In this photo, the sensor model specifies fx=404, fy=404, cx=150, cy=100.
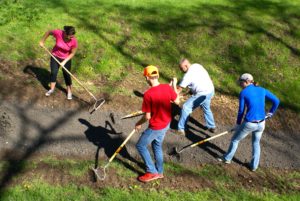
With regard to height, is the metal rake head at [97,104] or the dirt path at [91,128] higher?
the metal rake head at [97,104]

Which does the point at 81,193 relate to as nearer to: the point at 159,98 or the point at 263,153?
the point at 159,98

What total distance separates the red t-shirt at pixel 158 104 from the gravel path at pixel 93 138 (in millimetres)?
1707

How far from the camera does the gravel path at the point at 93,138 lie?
8.17 meters

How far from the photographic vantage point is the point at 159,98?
651 cm

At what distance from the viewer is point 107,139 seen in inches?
340

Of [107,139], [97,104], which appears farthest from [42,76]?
[107,139]

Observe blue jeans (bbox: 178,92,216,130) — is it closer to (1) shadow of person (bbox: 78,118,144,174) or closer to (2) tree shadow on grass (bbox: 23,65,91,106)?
(1) shadow of person (bbox: 78,118,144,174)

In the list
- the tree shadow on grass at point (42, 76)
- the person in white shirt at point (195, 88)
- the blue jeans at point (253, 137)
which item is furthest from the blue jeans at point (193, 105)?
the tree shadow on grass at point (42, 76)

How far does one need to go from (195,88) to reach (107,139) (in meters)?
2.17

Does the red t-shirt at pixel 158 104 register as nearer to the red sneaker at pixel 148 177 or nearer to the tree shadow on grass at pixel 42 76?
the red sneaker at pixel 148 177

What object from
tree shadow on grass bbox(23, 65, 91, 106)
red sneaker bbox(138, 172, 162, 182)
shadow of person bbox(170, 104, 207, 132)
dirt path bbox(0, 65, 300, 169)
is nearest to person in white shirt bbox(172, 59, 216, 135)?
shadow of person bbox(170, 104, 207, 132)

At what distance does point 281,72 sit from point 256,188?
5.69 m

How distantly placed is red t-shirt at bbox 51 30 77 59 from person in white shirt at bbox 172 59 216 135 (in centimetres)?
248

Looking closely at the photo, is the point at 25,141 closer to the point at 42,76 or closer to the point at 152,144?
the point at 152,144
